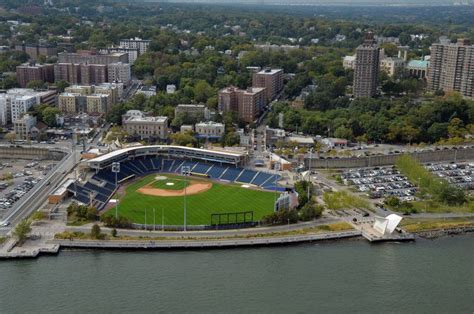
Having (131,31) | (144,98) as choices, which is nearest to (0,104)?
(144,98)

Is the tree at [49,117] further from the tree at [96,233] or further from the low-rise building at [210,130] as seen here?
the tree at [96,233]

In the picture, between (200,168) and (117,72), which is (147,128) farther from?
(117,72)

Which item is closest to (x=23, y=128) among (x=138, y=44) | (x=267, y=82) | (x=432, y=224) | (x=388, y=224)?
(x=267, y=82)

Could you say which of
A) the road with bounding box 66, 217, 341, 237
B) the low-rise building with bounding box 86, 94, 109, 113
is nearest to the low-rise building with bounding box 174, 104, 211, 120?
the low-rise building with bounding box 86, 94, 109, 113

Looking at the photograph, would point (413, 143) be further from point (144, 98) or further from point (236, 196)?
point (144, 98)

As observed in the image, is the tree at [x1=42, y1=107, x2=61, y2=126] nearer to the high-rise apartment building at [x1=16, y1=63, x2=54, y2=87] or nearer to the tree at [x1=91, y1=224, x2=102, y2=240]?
the high-rise apartment building at [x1=16, y1=63, x2=54, y2=87]

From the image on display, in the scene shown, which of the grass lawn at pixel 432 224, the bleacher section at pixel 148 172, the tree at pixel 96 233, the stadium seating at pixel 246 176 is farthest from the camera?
the stadium seating at pixel 246 176

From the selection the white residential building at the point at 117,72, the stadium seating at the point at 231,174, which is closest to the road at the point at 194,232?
the stadium seating at the point at 231,174
